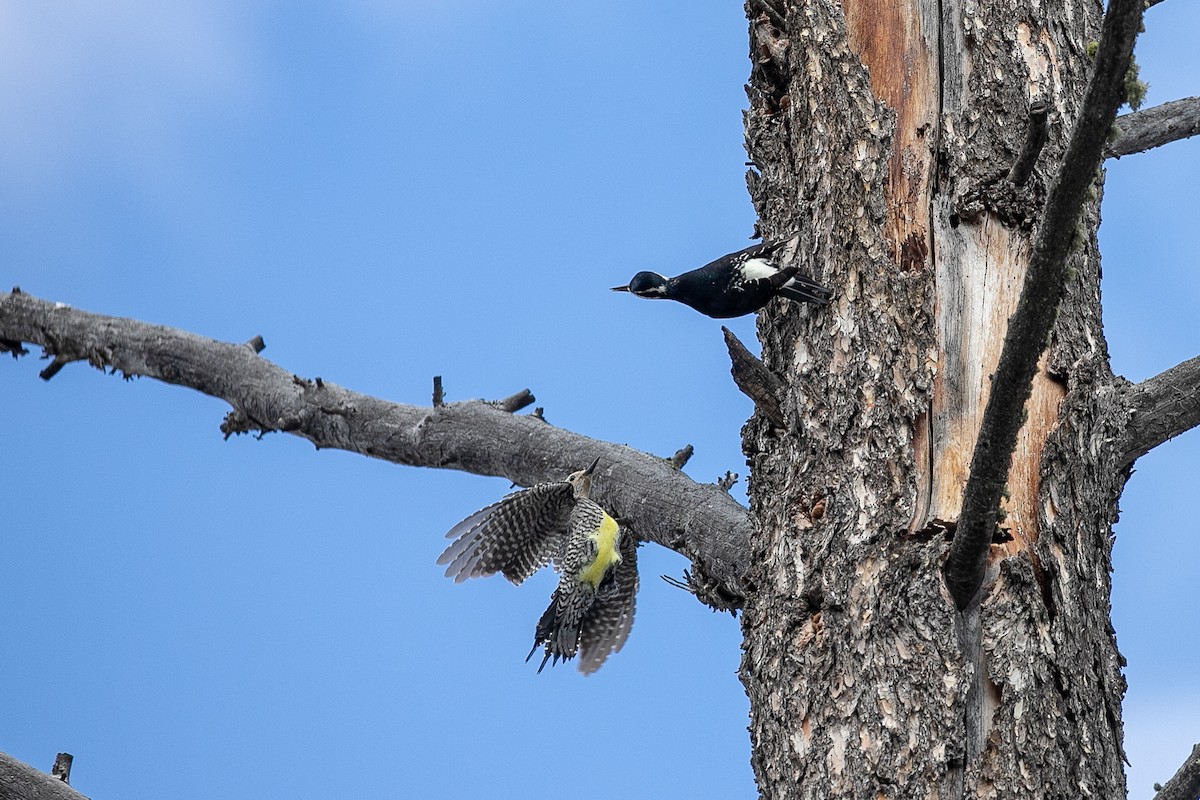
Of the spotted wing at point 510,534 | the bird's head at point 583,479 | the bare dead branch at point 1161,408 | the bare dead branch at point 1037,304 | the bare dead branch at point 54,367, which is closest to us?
the bare dead branch at point 1037,304

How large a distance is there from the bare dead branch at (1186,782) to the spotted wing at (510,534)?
217 cm

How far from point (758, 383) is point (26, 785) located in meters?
2.13

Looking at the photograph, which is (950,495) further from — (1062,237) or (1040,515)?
(1062,237)

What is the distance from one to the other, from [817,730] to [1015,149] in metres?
1.19

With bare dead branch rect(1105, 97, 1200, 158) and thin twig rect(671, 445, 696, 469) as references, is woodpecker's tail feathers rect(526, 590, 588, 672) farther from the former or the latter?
bare dead branch rect(1105, 97, 1200, 158)

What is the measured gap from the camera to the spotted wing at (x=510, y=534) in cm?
404

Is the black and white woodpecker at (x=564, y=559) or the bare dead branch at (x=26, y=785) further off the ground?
the black and white woodpecker at (x=564, y=559)

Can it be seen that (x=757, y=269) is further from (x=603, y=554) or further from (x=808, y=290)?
(x=603, y=554)

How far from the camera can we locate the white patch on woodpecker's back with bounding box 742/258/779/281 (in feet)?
7.95

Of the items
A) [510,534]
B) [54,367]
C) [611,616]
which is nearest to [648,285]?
[510,534]

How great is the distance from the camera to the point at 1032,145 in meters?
2.13

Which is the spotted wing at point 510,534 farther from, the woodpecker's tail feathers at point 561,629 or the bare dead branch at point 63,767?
the bare dead branch at point 63,767

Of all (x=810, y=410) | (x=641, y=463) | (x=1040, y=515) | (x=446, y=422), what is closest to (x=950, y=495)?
(x=1040, y=515)

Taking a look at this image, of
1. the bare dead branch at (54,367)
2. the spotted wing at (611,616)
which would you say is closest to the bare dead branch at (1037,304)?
the spotted wing at (611,616)
